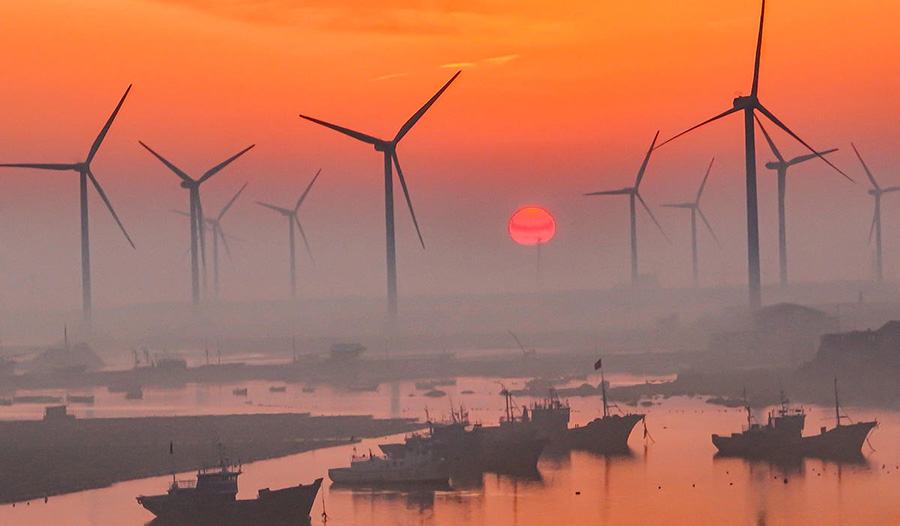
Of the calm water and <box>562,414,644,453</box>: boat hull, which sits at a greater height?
<box>562,414,644,453</box>: boat hull

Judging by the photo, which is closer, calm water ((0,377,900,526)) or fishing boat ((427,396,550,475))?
calm water ((0,377,900,526))

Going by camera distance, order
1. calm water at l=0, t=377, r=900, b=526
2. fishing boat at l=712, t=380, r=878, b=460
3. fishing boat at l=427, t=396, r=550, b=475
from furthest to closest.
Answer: fishing boat at l=712, t=380, r=878, b=460, fishing boat at l=427, t=396, r=550, b=475, calm water at l=0, t=377, r=900, b=526

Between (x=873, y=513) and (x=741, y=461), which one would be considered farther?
(x=741, y=461)

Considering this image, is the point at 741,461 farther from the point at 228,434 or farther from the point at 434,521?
the point at 228,434

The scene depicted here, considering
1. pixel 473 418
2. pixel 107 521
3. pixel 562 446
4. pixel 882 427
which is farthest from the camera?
pixel 473 418

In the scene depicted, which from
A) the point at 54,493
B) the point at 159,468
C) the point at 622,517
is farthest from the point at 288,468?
the point at 622,517

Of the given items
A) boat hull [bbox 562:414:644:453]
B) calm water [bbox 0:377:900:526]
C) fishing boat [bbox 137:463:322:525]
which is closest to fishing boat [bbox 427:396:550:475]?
calm water [bbox 0:377:900:526]

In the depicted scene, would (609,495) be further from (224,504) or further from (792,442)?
(224,504)

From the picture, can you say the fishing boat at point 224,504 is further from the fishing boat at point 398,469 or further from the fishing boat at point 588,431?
the fishing boat at point 588,431

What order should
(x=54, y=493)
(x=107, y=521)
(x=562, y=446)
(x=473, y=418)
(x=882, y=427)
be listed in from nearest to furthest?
(x=107, y=521), (x=54, y=493), (x=562, y=446), (x=882, y=427), (x=473, y=418)

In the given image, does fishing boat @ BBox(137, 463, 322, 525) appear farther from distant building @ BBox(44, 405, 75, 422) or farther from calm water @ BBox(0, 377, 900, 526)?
distant building @ BBox(44, 405, 75, 422)
